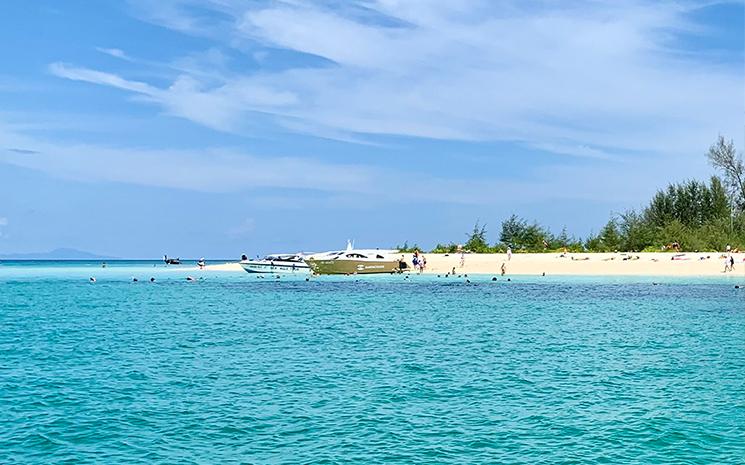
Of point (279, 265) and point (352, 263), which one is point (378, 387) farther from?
point (279, 265)

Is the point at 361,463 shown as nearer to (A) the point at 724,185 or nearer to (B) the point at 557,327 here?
(B) the point at 557,327

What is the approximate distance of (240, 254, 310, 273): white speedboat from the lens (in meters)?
89.1

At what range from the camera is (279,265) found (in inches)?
3531

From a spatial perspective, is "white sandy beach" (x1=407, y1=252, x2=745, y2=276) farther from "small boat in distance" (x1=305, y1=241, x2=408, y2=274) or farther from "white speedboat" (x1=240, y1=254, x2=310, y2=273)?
"white speedboat" (x1=240, y1=254, x2=310, y2=273)

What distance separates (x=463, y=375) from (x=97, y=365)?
11.0 meters

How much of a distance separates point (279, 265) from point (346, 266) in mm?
10325

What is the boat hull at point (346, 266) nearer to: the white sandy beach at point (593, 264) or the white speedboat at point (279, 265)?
the white speedboat at point (279, 265)

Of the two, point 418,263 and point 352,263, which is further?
point 418,263

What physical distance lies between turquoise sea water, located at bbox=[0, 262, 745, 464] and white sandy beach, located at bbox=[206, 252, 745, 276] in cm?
3673

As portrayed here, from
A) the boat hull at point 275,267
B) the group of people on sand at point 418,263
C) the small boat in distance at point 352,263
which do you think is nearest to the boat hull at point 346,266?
the small boat in distance at point 352,263

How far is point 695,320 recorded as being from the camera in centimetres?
3428

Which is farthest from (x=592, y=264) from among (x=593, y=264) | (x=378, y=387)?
(x=378, y=387)

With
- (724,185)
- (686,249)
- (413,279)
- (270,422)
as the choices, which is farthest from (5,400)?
(724,185)

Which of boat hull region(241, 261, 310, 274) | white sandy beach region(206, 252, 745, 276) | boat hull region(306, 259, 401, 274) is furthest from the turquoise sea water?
boat hull region(241, 261, 310, 274)
